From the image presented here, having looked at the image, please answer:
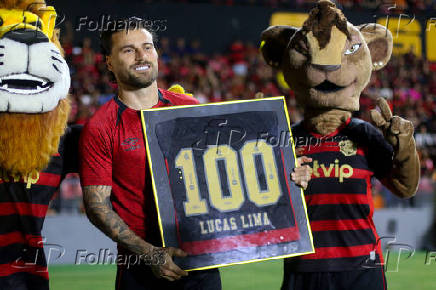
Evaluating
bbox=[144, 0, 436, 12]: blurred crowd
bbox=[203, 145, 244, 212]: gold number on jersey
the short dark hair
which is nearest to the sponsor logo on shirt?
bbox=[203, 145, 244, 212]: gold number on jersey

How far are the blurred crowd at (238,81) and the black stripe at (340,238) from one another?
6.58 metres

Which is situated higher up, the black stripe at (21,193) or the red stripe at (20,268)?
the black stripe at (21,193)

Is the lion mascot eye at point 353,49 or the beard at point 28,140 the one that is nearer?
the beard at point 28,140

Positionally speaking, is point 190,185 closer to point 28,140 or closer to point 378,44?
point 28,140

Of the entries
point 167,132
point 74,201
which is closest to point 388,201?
point 74,201

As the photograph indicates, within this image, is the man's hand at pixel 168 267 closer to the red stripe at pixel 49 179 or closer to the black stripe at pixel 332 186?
the red stripe at pixel 49 179

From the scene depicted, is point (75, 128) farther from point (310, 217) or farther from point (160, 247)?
point (310, 217)

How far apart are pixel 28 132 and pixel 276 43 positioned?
4.25 ft

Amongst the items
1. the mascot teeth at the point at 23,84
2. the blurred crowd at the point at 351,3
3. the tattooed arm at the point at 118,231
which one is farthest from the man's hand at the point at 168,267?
the blurred crowd at the point at 351,3

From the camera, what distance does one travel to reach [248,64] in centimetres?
1277

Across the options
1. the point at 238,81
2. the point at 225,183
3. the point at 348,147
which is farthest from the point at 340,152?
the point at 238,81

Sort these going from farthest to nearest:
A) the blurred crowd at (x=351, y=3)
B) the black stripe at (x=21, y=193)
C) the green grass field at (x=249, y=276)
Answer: the blurred crowd at (x=351, y=3), the green grass field at (x=249, y=276), the black stripe at (x=21, y=193)

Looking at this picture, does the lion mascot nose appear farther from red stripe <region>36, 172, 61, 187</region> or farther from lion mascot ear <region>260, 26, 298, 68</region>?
lion mascot ear <region>260, 26, 298, 68</region>

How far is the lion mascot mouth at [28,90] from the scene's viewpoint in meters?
2.64
